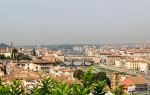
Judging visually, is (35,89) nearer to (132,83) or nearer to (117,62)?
(132,83)

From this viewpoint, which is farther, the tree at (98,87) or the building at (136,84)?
the building at (136,84)

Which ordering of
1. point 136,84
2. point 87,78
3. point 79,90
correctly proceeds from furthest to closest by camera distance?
point 136,84, point 87,78, point 79,90

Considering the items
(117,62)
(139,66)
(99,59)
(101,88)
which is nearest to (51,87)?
(101,88)

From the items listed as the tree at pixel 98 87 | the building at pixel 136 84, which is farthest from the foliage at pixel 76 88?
the building at pixel 136 84

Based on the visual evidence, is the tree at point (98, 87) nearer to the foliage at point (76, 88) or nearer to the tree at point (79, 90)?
the foliage at point (76, 88)

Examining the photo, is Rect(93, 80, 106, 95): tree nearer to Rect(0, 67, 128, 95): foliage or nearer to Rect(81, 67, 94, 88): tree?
Rect(0, 67, 128, 95): foliage

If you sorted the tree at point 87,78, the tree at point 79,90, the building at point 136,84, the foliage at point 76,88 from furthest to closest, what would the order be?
the building at point 136,84
the tree at point 87,78
the foliage at point 76,88
the tree at point 79,90

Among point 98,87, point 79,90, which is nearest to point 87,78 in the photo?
point 98,87

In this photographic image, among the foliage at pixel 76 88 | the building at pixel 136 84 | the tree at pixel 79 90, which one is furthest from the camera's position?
the building at pixel 136 84

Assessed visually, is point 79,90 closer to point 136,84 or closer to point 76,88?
point 76,88

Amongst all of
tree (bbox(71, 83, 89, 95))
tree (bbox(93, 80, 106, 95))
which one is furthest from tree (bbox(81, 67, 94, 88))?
tree (bbox(71, 83, 89, 95))

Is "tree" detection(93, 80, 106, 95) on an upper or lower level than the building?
upper
